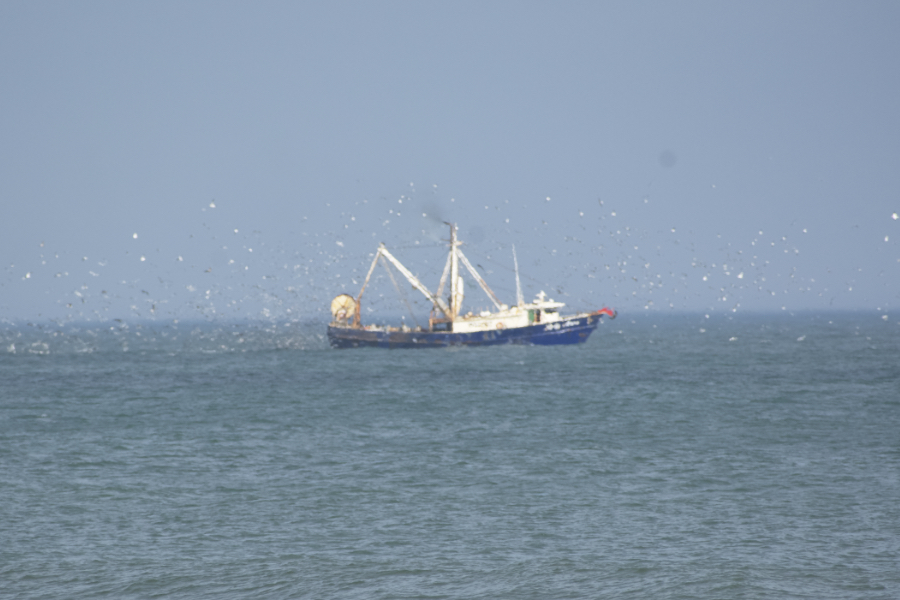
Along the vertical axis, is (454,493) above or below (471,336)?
below

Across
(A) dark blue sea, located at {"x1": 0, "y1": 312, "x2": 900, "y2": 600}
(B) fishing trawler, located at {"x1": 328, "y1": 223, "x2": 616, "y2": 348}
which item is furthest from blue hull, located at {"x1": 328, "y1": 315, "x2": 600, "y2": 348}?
(A) dark blue sea, located at {"x1": 0, "y1": 312, "x2": 900, "y2": 600}

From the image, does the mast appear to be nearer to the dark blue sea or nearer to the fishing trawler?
the fishing trawler

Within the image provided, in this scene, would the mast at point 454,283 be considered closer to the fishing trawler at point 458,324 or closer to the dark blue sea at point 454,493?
the fishing trawler at point 458,324

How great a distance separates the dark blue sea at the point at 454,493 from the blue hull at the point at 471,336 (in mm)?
45268

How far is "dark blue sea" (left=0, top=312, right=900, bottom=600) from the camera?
21.4m

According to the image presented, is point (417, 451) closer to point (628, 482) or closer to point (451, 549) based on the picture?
point (628, 482)

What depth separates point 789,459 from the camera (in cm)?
3581

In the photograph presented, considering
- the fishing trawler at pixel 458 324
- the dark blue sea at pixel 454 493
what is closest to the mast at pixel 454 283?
the fishing trawler at pixel 458 324

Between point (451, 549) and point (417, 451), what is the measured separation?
587 inches

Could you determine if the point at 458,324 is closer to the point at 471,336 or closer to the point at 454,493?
the point at 471,336

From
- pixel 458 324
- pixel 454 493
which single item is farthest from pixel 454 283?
pixel 454 493

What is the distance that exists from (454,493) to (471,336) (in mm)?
80413

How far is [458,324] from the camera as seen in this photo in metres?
110

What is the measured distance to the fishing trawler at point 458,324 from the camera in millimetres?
109438
